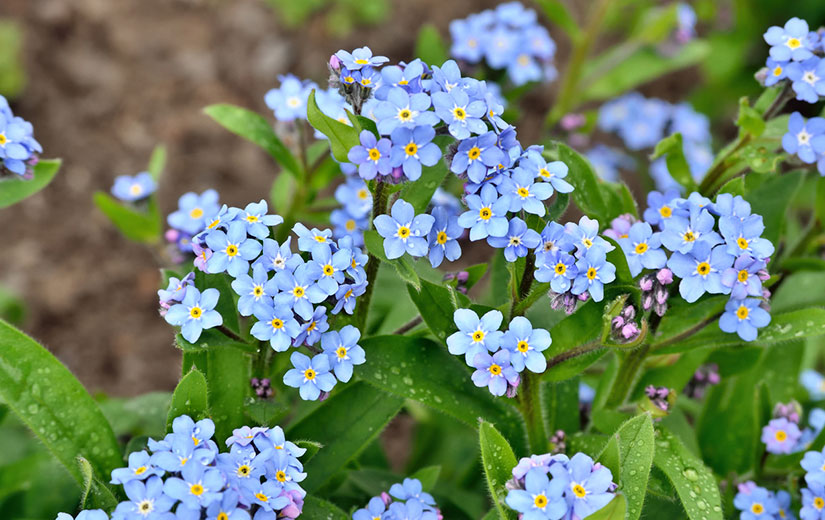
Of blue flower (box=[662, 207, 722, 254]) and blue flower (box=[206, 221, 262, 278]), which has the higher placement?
blue flower (box=[662, 207, 722, 254])

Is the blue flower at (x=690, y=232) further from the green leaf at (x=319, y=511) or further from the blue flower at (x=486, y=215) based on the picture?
the green leaf at (x=319, y=511)

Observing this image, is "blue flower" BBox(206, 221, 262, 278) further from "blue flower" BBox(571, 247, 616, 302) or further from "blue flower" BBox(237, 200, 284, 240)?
"blue flower" BBox(571, 247, 616, 302)

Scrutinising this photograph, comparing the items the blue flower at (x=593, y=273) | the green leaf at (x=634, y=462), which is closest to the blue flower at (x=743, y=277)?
the blue flower at (x=593, y=273)

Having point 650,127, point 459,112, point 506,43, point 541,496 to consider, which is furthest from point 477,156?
point 650,127

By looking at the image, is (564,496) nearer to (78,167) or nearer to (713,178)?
(713,178)

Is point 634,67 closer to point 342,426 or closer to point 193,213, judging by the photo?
point 193,213

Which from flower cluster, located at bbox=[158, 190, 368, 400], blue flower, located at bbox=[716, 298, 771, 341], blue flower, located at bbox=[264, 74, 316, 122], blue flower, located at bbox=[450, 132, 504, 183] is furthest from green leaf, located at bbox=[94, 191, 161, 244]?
blue flower, located at bbox=[716, 298, 771, 341]
